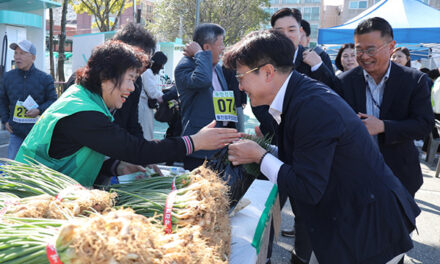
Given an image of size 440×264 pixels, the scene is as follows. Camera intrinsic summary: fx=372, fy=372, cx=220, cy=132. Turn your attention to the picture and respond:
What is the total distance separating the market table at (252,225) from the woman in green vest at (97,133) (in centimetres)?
44

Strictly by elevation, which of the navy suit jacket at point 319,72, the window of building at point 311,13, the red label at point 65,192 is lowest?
the red label at point 65,192

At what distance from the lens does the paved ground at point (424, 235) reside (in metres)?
3.79

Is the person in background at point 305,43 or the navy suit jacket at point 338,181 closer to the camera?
the navy suit jacket at point 338,181

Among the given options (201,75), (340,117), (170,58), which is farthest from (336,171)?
(170,58)

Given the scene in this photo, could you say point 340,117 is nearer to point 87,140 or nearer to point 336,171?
point 336,171

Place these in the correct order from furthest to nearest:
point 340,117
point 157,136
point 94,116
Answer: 1. point 157,136
2. point 94,116
3. point 340,117

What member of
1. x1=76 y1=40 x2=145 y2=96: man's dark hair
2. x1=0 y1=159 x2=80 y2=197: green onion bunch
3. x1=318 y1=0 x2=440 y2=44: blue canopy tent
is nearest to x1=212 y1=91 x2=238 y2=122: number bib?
x1=76 y1=40 x2=145 y2=96: man's dark hair

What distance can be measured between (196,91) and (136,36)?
791 mm

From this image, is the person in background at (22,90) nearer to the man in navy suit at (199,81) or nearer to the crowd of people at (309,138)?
the man in navy suit at (199,81)

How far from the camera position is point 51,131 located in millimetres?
1849

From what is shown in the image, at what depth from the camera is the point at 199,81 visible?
141 inches

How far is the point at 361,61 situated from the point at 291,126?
123 centimetres

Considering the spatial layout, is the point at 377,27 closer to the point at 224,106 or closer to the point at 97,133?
the point at 224,106

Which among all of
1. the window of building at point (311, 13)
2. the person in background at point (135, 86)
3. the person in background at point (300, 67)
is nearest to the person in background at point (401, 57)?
the person in background at point (300, 67)
